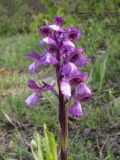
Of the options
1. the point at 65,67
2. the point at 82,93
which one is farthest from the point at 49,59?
the point at 82,93

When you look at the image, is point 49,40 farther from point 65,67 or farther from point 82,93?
point 82,93

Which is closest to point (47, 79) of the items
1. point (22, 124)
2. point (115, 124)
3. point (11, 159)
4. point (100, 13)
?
point (100, 13)

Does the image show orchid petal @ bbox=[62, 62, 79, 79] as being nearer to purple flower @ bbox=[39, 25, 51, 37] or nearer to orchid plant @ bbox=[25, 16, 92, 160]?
orchid plant @ bbox=[25, 16, 92, 160]

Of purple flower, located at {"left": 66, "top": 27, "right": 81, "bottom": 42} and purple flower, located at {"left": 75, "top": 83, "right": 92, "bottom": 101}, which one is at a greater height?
purple flower, located at {"left": 66, "top": 27, "right": 81, "bottom": 42}

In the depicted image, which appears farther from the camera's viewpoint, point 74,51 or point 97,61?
point 97,61

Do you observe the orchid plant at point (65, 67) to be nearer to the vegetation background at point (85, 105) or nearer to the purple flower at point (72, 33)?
the purple flower at point (72, 33)

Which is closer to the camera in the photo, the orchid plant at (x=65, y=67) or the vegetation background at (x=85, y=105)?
the orchid plant at (x=65, y=67)

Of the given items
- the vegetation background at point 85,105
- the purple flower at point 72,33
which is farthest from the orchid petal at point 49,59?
the vegetation background at point 85,105

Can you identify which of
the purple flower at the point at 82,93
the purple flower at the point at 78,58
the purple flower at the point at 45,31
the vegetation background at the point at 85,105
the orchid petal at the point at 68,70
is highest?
the purple flower at the point at 45,31

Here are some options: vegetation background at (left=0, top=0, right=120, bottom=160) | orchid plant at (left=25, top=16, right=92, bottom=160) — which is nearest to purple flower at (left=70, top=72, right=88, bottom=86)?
orchid plant at (left=25, top=16, right=92, bottom=160)

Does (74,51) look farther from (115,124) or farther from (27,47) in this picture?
(27,47)

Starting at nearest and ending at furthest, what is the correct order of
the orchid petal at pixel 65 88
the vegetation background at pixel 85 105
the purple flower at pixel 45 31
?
1. the orchid petal at pixel 65 88
2. the purple flower at pixel 45 31
3. the vegetation background at pixel 85 105
